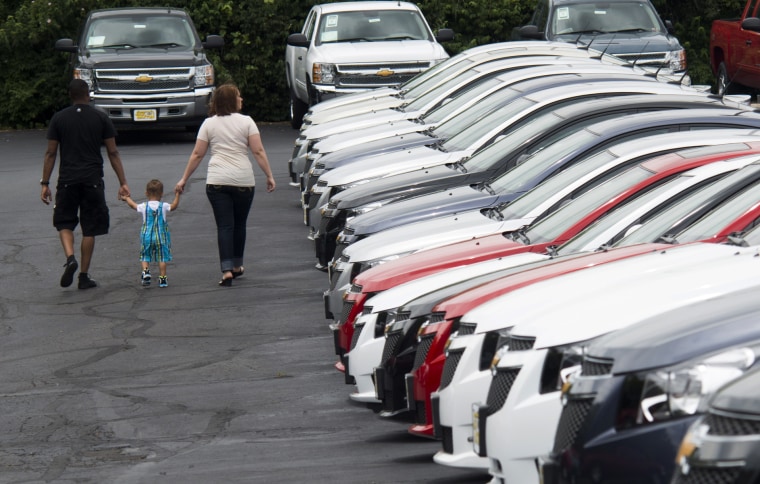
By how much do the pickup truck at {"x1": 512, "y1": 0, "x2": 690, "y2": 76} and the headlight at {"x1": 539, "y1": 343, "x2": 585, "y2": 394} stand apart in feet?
A: 56.4

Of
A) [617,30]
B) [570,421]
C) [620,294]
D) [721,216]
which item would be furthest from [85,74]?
[570,421]

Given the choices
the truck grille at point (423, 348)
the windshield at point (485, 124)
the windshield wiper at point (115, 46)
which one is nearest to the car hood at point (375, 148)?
the windshield at point (485, 124)

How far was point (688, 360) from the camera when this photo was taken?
4656 mm

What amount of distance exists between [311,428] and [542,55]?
10.0 m

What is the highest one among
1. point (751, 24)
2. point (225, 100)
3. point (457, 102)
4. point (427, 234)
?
point (427, 234)

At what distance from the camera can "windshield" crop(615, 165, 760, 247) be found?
7.62 metres

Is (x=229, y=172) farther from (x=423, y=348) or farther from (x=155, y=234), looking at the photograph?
(x=423, y=348)

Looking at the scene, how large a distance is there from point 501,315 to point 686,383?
1809mm

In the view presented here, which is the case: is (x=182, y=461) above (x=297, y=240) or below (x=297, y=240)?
above

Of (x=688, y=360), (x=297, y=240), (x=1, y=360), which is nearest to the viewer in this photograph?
(x=688, y=360)

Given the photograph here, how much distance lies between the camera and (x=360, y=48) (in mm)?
22672

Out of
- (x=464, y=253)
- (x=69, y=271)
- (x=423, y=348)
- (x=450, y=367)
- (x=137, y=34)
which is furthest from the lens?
(x=137, y=34)

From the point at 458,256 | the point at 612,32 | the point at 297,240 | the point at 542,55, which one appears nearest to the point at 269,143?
the point at 612,32

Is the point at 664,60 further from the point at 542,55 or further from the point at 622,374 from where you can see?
the point at 622,374
